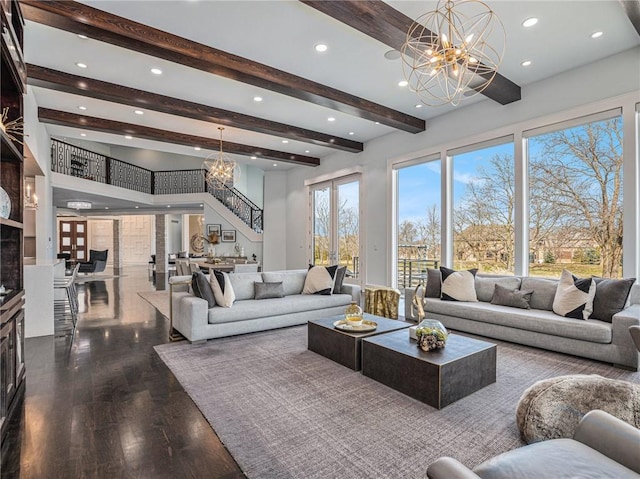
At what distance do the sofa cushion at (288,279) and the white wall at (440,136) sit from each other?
235 cm

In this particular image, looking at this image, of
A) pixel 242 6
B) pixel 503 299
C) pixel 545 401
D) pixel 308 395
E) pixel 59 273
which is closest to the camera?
pixel 545 401

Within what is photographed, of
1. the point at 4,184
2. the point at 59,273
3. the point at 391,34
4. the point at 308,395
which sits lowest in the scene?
the point at 308,395

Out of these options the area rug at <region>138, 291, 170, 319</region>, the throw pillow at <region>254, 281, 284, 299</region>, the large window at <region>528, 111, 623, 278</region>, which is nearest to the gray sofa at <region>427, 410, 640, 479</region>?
the large window at <region>528, 111, 623, 278</region>

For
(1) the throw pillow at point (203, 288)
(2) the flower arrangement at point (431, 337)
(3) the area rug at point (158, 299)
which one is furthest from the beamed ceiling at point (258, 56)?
(3) the area rug at point (158, 299)

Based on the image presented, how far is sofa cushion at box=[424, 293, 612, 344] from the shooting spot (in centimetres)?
360

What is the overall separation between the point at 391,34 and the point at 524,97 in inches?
115

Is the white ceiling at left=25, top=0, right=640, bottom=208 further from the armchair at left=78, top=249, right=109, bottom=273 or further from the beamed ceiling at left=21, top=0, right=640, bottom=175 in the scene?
the armchair at left=78, top=249, right=109, bottom=273

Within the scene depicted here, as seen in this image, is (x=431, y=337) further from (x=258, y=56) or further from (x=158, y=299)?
(x=158, y=299)

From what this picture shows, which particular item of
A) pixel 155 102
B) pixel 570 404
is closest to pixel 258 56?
pixel 155 102

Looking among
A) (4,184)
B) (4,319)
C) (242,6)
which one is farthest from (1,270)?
(242,6)

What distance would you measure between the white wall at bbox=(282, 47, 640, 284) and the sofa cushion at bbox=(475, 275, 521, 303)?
2344 millimetres

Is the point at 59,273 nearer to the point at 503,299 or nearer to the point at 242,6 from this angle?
the point at 242,6

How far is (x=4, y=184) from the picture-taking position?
10.1ft

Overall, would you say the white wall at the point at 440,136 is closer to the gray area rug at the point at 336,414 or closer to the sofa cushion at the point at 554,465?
the gray area rug at the point at 336,414
